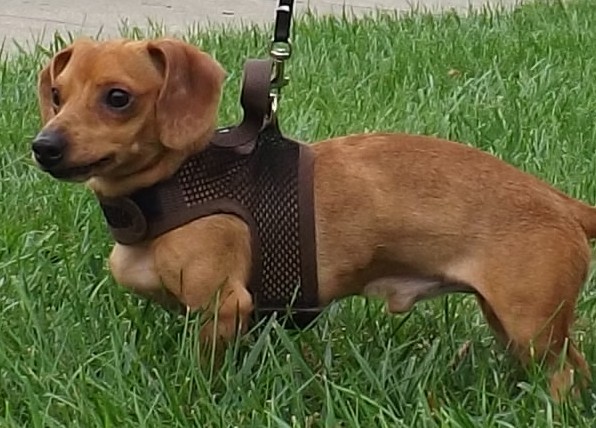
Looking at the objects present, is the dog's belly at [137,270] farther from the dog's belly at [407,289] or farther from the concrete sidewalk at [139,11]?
the concrete sidewalk at [139,11]

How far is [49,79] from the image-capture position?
9.38 ft

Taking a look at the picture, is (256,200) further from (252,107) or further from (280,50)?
(280,50)

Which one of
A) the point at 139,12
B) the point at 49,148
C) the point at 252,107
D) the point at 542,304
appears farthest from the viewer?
the point at 139,12

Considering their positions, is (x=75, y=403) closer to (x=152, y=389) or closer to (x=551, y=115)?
(x=152, y=389)

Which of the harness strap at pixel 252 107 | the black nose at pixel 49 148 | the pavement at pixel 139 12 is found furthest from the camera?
the pavement at pixel 139 12

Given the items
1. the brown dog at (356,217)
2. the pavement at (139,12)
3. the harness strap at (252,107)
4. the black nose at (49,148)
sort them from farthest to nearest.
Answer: the pavement at (139,12)
the harness strap at (252,107)
the brown dog at (356,217)
the black nose at (49,148)

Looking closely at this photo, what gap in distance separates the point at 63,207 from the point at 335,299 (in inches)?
43.3

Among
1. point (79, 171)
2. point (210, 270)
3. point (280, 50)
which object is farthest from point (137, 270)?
point (280, 50)

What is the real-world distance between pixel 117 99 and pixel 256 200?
346 millimetres

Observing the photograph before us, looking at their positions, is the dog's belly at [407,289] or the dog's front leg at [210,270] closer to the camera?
the dog's front leg at [210,270]

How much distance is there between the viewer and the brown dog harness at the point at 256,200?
110 inches

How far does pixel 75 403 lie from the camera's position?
2656mm

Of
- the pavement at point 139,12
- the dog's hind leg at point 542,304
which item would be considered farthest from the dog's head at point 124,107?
the pavement at point 139,12

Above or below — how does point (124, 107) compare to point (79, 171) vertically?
above
